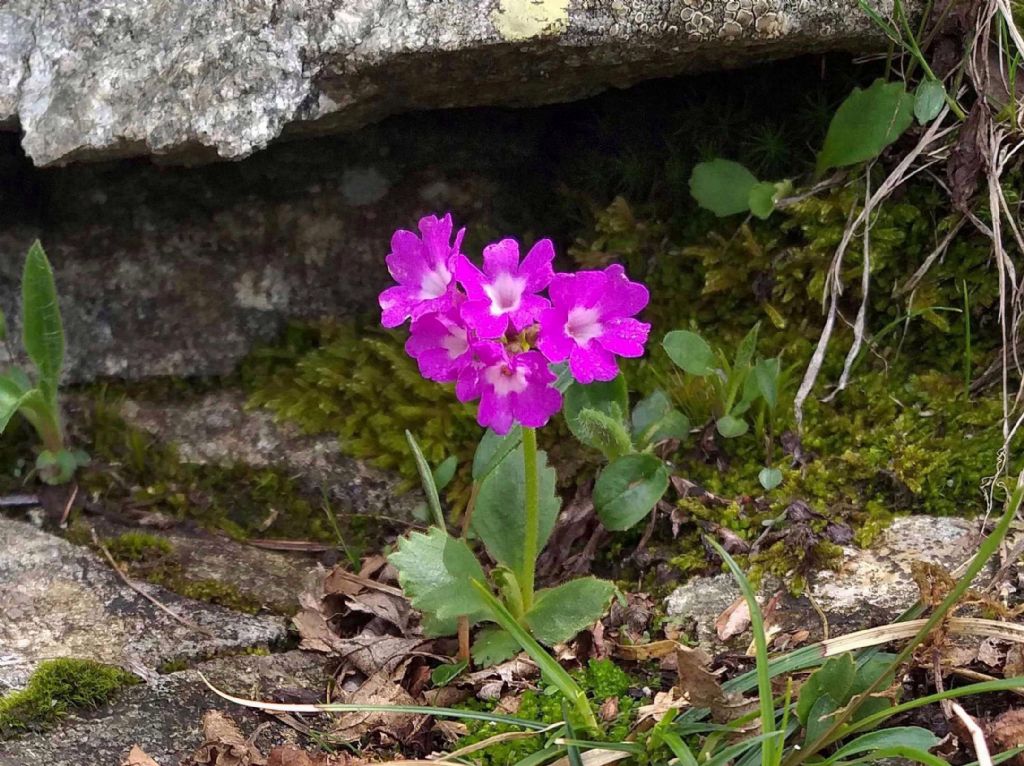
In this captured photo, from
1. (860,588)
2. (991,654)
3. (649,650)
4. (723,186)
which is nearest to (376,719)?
(649,650)

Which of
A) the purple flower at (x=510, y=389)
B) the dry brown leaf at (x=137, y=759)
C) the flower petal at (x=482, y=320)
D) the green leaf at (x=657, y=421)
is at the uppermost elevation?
the flower petal at (x=482, y=320)

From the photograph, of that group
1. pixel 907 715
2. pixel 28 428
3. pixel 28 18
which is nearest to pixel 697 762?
pixel 907 715

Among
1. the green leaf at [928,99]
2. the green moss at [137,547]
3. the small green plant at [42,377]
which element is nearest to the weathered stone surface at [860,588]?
the green leaf at [928,99]

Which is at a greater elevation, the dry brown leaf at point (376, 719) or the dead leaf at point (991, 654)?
the dead leaf at point (991, 654)

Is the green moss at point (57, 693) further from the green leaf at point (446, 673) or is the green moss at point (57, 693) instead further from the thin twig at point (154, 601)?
the green leaf at point (446, 673)

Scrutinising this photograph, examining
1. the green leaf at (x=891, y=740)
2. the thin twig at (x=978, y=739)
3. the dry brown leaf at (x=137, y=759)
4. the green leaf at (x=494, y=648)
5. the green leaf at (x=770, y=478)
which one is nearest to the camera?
the thin twig at (x=978, y=739)

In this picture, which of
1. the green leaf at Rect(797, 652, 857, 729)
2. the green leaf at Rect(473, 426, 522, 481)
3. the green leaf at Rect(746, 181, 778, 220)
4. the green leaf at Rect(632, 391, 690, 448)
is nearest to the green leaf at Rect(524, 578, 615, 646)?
the green leaf at Rect(473, 426, 522, 481)

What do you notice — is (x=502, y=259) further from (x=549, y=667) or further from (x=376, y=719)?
(x=376, y=719)
